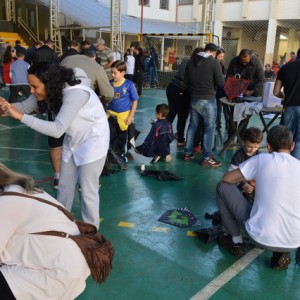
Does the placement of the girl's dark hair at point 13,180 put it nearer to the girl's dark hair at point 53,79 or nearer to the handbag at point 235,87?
the girl's dark hair at point 53,79

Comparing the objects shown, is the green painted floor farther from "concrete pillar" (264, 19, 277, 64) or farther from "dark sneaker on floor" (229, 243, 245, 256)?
"concrete pillar" (264, 19, 277, 64)

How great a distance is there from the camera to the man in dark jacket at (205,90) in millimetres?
5539

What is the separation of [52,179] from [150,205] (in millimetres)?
1491

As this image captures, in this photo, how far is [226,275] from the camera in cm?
297

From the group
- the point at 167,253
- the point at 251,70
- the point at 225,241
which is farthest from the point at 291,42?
the point at 167,253

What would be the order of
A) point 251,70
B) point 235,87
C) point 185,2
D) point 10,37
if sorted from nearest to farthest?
1. point 235,87
2. point 251,70
3. point 10,37
4. point 185,2

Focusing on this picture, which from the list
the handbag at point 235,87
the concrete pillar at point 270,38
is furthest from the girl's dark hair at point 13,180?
the concrete pillar at point 270,38

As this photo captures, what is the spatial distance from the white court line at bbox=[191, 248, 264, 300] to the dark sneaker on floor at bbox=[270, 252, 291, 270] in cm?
21

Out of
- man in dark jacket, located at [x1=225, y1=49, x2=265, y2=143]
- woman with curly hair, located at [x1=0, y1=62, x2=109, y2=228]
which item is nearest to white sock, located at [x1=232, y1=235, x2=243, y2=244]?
woman with curly hair, located at [x1=0, y1=62, x2=109, y2=228]

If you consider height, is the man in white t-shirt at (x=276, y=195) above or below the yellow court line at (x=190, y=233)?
above

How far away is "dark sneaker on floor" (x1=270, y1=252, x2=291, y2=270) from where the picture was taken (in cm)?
303

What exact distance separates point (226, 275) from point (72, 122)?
1668 millimetres

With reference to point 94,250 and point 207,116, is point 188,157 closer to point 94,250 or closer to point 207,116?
point 207,116

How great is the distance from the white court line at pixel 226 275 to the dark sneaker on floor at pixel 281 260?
21cm
